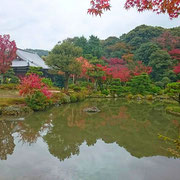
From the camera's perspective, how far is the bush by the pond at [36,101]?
442 inches

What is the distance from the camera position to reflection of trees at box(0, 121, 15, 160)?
5231 millimetres

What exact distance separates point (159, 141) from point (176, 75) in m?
23.0

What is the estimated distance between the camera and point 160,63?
28438 millimetres

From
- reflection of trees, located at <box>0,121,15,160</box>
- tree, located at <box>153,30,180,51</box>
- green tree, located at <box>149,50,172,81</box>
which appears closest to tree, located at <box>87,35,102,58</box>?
green tree, located at <box>149,50,172,81</box>

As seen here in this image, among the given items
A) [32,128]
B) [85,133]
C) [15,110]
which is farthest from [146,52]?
[32,128]

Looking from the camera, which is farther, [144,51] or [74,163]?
[144,51]

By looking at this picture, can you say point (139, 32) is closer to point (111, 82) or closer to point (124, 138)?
point (111, 82)

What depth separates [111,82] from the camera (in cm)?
2516

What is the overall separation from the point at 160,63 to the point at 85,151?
1027 inches

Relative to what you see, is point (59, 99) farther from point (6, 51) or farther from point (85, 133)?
point (85, 133)

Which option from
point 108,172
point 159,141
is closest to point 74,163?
point 108,172

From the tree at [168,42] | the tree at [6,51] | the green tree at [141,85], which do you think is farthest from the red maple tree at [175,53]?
the tree at [6,51]

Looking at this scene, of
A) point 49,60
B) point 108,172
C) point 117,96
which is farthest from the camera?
point 117,96

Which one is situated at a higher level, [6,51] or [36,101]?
[6,51]
